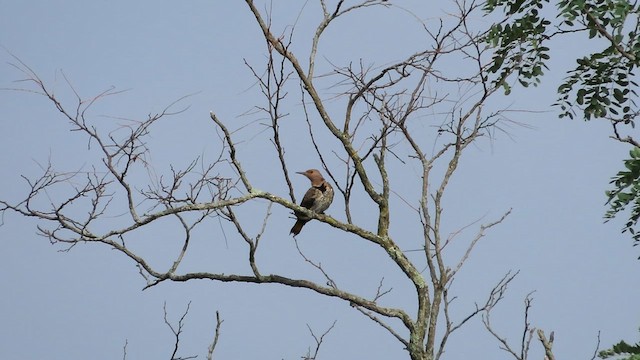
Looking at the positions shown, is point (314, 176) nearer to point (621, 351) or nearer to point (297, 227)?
point (297, 227)

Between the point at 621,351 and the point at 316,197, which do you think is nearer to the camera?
the point at 621,351

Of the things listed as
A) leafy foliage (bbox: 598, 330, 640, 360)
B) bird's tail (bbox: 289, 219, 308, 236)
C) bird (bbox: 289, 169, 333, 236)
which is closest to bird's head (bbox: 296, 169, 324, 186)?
bird (bbox: 289, 169, 333, 236)

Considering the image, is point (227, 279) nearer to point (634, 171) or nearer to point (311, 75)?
point (311, 75)

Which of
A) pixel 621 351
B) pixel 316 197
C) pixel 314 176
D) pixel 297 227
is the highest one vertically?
pixel 314 176

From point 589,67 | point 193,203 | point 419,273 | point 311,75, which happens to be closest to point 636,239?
point 589,67

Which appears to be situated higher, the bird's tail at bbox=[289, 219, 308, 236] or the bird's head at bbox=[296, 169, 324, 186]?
the bird's head at bbox=[296, 169, 324, 186]

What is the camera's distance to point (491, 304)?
24.6ft

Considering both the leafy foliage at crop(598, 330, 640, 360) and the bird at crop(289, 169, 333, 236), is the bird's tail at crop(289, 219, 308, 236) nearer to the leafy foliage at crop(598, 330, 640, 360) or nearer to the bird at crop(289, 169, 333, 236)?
the bird at crop(289, 169, 333, 236)

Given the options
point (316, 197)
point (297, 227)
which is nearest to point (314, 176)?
point (316, 197)

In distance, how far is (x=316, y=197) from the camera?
8891 mm

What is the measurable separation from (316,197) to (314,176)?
490 millimetres

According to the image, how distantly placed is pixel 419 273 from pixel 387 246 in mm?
362

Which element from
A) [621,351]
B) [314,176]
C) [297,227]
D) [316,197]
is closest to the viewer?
[621,351]

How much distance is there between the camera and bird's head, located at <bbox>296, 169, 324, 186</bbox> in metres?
9.23
